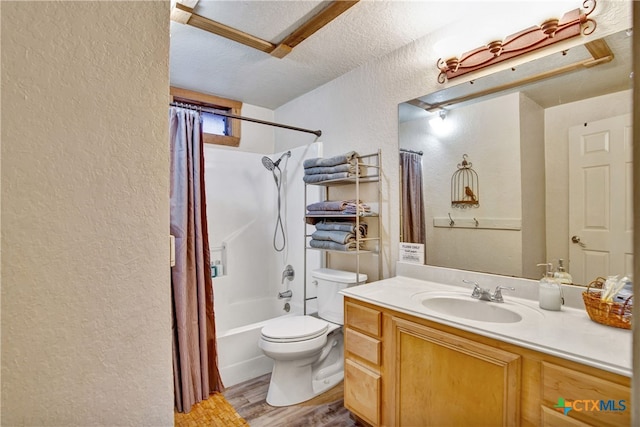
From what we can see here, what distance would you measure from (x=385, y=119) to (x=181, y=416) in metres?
2.33

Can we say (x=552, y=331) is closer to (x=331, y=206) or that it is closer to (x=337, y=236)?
(x=337, y=236)

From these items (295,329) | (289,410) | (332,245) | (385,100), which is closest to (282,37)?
(385,100)

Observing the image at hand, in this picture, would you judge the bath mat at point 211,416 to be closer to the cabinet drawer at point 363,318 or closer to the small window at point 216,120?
the cabinet drawer at point 363,318

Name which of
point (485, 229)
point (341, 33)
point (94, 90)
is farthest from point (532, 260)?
point (94, 90)

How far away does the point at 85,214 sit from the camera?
49 cm

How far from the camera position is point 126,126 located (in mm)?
526

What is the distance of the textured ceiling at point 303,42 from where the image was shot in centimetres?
165

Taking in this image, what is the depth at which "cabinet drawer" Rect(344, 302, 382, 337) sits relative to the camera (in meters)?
1.57

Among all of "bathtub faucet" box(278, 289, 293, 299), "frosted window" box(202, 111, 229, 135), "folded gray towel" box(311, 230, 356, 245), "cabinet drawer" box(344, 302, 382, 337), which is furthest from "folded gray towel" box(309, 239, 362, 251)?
"frosted window" box(202, 111, 229, 135)

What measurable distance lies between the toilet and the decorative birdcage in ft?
2.69

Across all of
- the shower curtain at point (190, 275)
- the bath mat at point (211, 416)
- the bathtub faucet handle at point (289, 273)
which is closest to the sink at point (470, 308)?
the bath mat at point (211, 416)

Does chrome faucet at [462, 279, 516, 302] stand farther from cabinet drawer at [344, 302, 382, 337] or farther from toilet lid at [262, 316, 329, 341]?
toilet lid at [262, 316, 329, 341]

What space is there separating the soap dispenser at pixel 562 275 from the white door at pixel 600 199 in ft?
0.08

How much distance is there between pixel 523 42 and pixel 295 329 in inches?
82.1
